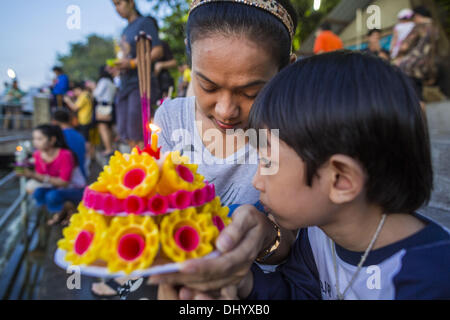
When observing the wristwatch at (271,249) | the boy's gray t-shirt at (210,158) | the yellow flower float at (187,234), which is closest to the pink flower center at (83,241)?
the yellow flower float at (187,234)

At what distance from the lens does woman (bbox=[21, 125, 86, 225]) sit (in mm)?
4418

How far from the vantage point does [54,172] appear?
4539 millimetres

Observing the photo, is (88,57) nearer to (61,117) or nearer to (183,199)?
(61,117)

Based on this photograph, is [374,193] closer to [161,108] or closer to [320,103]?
[320,103]

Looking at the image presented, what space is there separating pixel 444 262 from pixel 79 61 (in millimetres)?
49178

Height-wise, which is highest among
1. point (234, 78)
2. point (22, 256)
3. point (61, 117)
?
point (61, 117)

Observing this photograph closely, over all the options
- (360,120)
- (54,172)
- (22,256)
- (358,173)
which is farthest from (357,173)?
(22,256)

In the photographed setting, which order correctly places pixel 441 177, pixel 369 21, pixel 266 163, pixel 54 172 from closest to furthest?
pixel 266 163 → pixel 441 177 → pixel 369 21 → pixel 54 172

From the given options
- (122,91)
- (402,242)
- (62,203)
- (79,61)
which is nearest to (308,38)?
(122,91)

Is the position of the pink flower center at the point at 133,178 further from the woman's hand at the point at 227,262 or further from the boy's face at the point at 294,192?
the boy's face at the point at 294,192

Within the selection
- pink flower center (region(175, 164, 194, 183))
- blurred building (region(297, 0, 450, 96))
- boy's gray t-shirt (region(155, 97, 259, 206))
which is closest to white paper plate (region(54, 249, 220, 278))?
pink flower center (region(175, 164, 194, 183))

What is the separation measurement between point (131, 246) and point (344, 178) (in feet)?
2.37

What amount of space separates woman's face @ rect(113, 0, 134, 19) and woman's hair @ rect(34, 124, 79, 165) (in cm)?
204

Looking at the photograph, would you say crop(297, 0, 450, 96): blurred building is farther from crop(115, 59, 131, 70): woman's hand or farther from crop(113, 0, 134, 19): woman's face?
crop(115, 59, 131, 70): woman's hand
